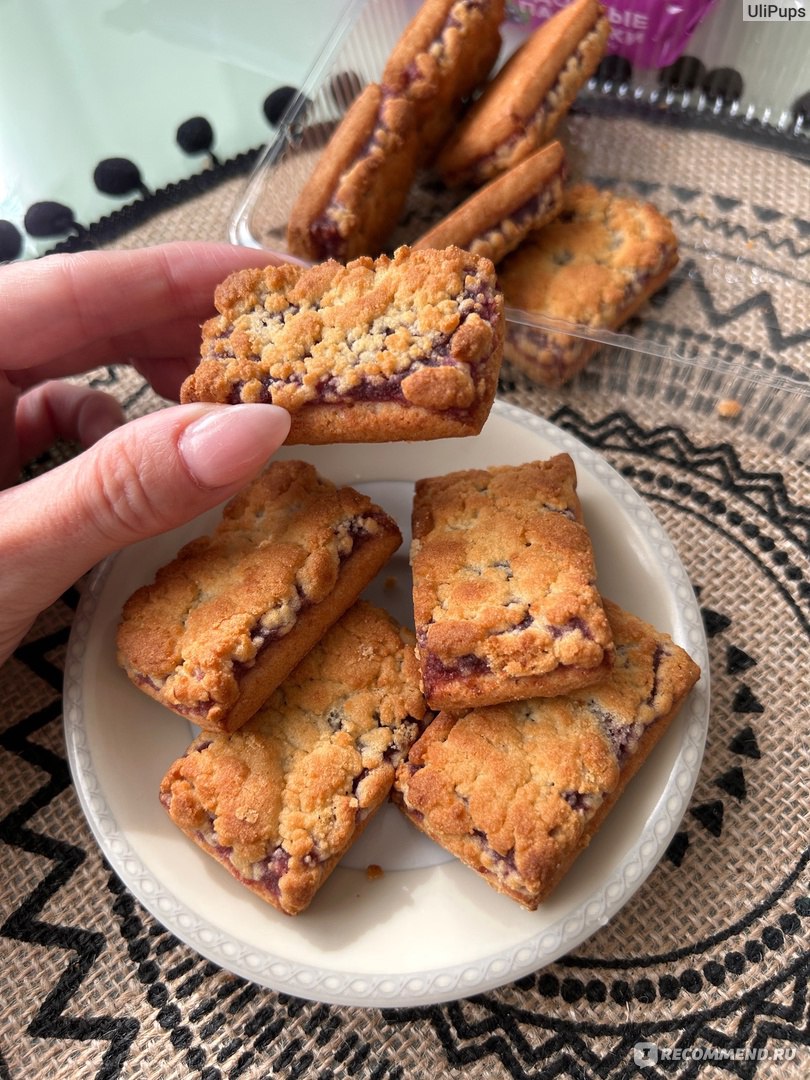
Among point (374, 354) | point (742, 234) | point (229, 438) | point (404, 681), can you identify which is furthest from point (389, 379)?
point (742, 234)

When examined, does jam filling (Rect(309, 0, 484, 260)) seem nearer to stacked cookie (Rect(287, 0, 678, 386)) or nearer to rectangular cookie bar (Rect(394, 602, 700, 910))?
stacked cookie (Rect(287, 0, 678, 386))

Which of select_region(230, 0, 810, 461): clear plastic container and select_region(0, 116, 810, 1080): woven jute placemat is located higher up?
select_region(230, 0, 810, 461): clear plastic container

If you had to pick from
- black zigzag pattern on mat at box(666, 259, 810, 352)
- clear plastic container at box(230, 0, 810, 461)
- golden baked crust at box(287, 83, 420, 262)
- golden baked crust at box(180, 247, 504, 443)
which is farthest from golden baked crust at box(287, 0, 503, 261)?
black zigzag pattern on mat at box(666, 259, 810, 352)

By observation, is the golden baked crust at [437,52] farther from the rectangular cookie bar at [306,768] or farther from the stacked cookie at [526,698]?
the rectangular cookie bar at [306,768]

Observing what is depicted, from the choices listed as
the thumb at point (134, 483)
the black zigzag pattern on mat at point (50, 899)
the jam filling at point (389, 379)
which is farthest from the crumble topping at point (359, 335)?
the black zigzag pattern on mat at point (50, 899)

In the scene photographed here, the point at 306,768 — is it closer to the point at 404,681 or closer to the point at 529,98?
the point at 404,681
